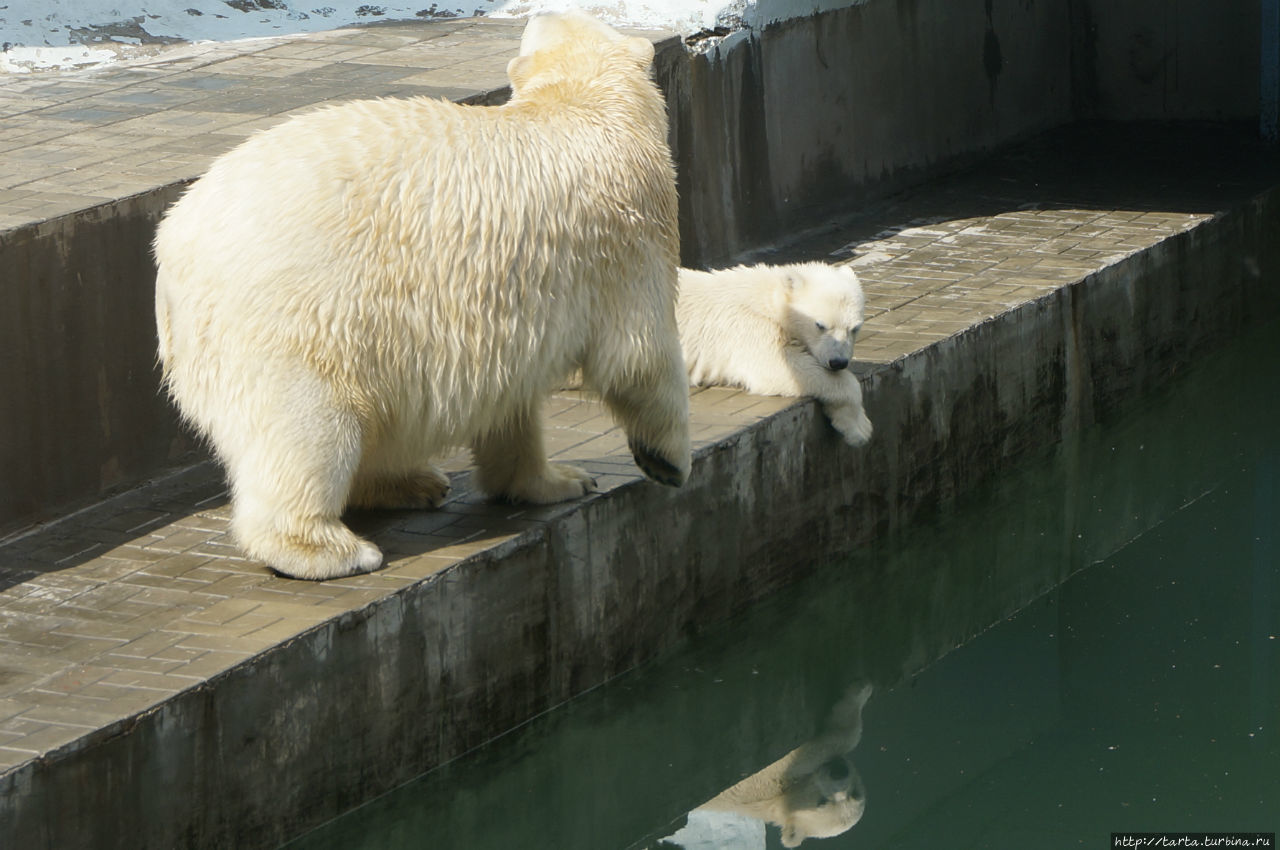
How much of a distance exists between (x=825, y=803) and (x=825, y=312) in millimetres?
1736

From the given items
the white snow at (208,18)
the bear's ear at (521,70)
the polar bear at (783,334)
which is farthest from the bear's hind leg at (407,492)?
the white snow at (208,18)

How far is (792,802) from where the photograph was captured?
5.75m

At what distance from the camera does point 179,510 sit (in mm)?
5750

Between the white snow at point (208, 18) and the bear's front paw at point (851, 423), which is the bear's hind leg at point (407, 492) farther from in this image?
the white snow at point (208, 18)

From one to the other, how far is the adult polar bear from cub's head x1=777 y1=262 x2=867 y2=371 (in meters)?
1.29

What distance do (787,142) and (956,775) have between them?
14.6 ft

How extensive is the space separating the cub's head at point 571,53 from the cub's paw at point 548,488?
115cm

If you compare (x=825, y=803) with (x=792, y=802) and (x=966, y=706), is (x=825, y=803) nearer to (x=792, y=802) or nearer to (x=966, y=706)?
(x=792, y=802)

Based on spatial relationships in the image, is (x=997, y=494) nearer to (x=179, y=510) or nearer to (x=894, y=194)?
(x=894, y=194)

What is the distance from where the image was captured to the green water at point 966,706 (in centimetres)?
550

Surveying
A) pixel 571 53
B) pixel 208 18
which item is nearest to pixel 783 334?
pixel 571 53

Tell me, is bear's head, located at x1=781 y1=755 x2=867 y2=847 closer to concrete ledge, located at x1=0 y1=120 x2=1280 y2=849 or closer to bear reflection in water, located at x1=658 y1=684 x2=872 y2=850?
bear reflection in water, located at x1=658 y1=684 x2=872 y2=850

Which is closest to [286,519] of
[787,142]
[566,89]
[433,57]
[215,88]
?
[566,89]

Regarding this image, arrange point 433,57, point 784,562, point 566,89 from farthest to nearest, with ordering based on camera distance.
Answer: point 433,57 → point 784,562 → point 566,89
